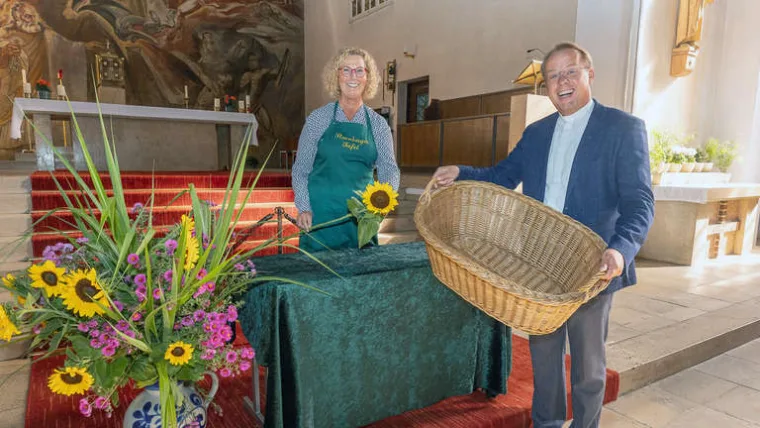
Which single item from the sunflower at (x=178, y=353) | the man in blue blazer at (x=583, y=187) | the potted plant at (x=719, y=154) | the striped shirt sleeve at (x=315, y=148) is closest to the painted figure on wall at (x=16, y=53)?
the striped shirt sleeve at (x=315, y=148)

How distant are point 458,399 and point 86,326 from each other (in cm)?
165

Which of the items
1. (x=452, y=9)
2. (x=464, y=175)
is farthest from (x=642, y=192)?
(x=452, y=9)

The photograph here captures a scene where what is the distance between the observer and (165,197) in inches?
189

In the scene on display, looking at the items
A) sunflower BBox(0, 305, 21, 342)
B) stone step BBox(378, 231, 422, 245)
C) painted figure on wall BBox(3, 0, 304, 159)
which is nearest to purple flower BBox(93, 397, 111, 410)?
sunflower BBox(0, 305, 21, 342)

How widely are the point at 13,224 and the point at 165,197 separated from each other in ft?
4.22

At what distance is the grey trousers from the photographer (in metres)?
1.60

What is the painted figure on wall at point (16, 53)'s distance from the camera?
924cm

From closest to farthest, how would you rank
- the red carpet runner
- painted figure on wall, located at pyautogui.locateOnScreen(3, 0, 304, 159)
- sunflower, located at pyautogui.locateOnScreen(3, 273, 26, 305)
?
1. sunflower, located at pyautogui.locateOnScreen(3, 273, 26, 305)
2. the red carpet runner
3. painted figure on wall, located at pyautogui.locateOnScreen(3, 0, 304, 159)

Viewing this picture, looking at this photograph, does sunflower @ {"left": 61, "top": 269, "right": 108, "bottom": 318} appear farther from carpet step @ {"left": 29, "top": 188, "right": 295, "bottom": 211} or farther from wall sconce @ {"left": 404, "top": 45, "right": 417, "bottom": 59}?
wall sconce @ {"left": 404, "top": 45, "right": 417, "bottom": 59}

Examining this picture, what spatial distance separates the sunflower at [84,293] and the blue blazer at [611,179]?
132 centimetres

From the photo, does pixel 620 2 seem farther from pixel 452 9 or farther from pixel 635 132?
pixel 635 132

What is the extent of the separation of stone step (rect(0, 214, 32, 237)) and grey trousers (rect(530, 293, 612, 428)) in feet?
13.3

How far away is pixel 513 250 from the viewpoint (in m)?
1.79

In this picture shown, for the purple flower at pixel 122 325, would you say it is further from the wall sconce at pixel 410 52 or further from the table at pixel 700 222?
the wall sconce at pixel 410 52
